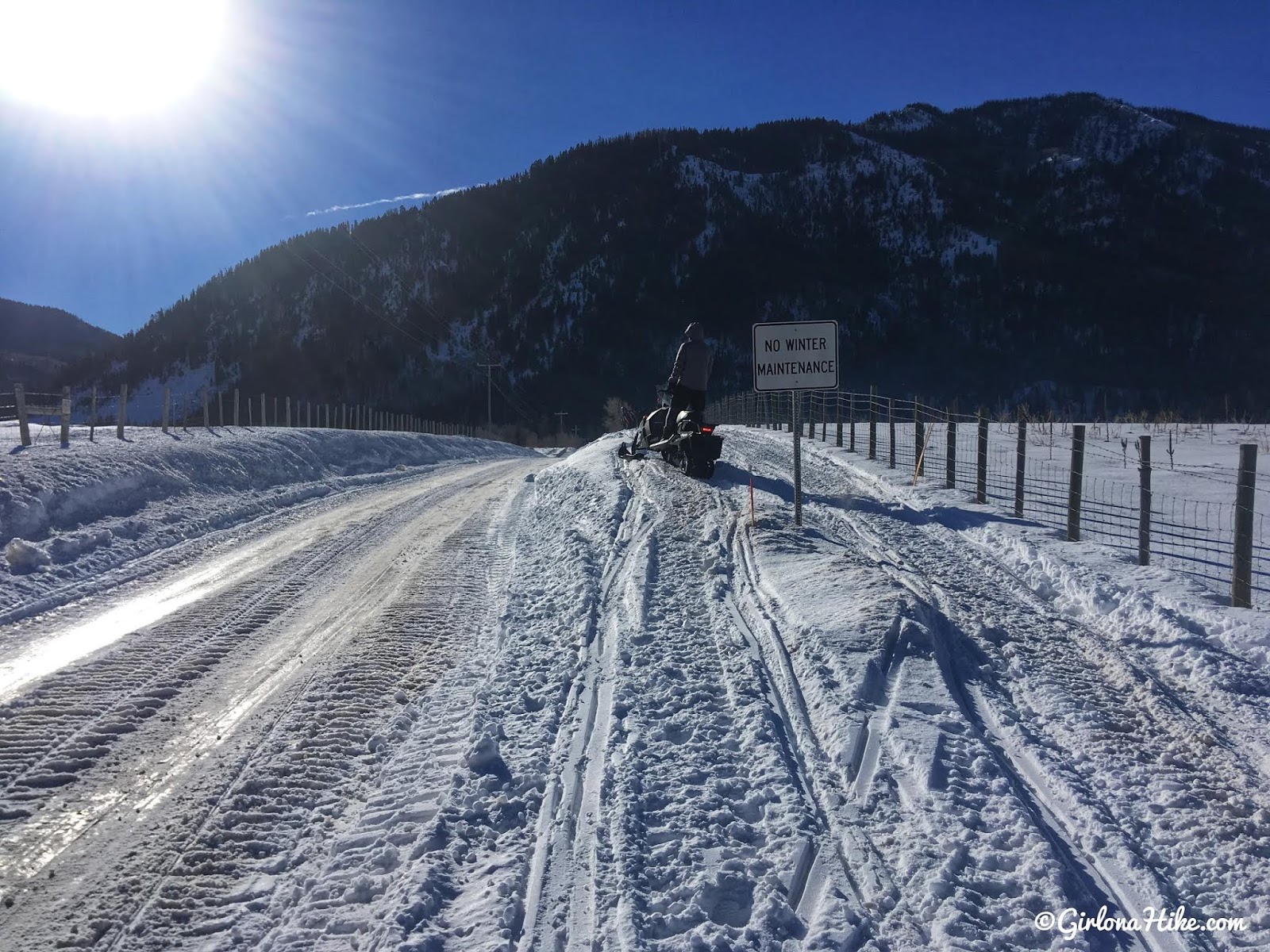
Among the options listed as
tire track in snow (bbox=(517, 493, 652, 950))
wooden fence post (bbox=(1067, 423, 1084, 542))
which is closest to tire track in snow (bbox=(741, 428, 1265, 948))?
tire track in snow (bbox=(517, 493, 652, 950))

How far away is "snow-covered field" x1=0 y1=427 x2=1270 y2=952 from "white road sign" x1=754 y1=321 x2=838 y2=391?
6.57ft

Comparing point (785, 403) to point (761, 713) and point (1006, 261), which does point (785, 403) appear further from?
point (1006, 261)

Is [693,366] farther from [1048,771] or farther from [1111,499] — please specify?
[1048,771]

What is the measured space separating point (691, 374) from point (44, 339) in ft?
748

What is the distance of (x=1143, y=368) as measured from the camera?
122688mm

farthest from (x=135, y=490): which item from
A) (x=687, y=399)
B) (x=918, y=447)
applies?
(x=918, y=447)

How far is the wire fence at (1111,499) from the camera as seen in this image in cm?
675

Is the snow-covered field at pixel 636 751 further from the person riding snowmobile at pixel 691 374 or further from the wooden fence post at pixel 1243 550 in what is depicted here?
the person riding snowmobile at pixel 691 374

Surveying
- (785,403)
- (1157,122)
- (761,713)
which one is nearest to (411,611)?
(761,713)

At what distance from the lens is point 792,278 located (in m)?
157

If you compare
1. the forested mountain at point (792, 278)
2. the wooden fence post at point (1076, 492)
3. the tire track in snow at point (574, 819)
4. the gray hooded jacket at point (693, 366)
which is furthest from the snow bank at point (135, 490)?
the forested mountain at point (792, 278)

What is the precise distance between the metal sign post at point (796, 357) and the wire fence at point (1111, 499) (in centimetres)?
45

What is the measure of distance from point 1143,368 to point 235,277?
570 ft

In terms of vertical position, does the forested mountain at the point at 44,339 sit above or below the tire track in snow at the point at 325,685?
above
